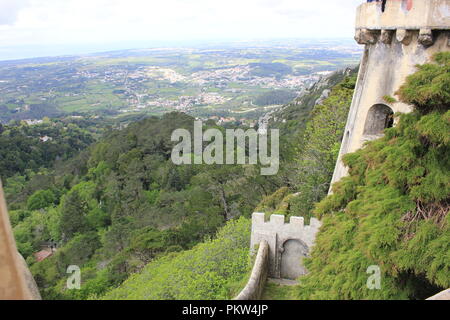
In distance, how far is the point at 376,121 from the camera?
34.5 feet

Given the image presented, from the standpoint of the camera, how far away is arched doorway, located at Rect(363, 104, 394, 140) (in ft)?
34.0

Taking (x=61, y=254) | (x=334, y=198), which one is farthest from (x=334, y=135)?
(x=61, y=254)

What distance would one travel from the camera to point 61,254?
2834cm

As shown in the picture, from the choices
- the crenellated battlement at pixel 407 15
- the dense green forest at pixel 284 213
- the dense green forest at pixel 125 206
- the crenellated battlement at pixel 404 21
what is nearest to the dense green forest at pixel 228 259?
the dense green forest at pixel 284 213

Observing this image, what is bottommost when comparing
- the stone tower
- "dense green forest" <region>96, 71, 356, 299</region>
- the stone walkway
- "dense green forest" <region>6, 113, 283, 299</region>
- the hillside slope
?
"dense green forest" <region>6, 113, 283, 299</region>

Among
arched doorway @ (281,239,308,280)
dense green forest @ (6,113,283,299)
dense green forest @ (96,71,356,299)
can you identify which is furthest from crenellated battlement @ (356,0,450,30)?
dense green forest @ (6,113,283,299)

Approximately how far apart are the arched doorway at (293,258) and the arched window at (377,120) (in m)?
4.78

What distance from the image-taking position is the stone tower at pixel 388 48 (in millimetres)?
7949

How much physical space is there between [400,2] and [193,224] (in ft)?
63.9

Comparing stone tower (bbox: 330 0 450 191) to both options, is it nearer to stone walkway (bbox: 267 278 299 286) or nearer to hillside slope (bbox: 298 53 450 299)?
hillside slope (bbox: 298 53 450 299)

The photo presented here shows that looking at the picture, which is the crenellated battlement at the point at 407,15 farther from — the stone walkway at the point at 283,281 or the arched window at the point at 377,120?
the stone walkway at the point at 283,281

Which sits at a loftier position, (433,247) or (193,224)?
(433,247)
